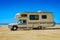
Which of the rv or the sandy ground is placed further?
the rv

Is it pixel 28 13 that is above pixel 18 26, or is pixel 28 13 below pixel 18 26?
above

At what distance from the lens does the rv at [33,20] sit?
86.7ft

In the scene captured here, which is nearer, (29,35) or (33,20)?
(29,35)

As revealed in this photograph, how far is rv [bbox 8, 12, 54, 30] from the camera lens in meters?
26.4

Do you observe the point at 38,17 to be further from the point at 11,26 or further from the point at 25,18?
the point at 11,26

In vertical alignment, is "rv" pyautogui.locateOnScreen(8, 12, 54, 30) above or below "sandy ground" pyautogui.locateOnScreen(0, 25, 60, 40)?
above

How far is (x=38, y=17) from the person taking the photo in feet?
88.1

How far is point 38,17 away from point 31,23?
1.36m

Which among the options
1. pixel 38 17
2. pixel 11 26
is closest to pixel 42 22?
pixel 38 17

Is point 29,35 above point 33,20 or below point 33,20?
below

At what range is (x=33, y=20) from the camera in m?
26.8

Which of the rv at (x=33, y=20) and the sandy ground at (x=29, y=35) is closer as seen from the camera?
the sandy ground at (x=29, y=35)

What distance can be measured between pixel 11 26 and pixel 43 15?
4959 mm

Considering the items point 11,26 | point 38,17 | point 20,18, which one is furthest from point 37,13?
point 11,26
